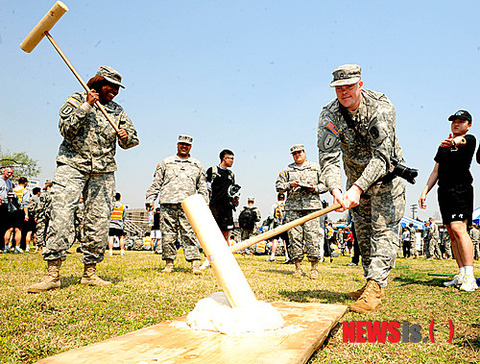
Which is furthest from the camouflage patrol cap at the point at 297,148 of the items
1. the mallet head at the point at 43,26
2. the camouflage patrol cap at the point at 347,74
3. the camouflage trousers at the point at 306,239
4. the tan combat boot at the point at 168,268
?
the mallet head at the point at 43,26

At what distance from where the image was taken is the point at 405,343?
2.57 m

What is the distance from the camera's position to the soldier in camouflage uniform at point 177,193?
6.50 meters

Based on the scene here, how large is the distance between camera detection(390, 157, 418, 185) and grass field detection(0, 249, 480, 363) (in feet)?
4.02

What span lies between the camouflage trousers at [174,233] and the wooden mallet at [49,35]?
7.89ft

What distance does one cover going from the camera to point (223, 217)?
836 centimetres

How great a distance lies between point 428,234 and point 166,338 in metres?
21.3

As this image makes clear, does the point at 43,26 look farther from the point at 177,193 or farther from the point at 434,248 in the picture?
the point at 434,248

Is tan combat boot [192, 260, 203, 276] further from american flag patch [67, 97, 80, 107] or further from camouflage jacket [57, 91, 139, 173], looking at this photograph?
american flag patch [67, 97, 80, 107]

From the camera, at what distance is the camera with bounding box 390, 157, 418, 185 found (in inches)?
137

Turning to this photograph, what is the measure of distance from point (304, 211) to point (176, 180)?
2.30 meters

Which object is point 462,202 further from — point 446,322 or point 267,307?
point 267,307

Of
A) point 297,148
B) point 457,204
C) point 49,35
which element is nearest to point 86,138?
point 49,35

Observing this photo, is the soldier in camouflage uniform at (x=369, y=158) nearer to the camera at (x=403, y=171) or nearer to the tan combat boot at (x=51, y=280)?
the camera at (x=403, y=171)

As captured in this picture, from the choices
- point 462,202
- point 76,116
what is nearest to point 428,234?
point 462,202
